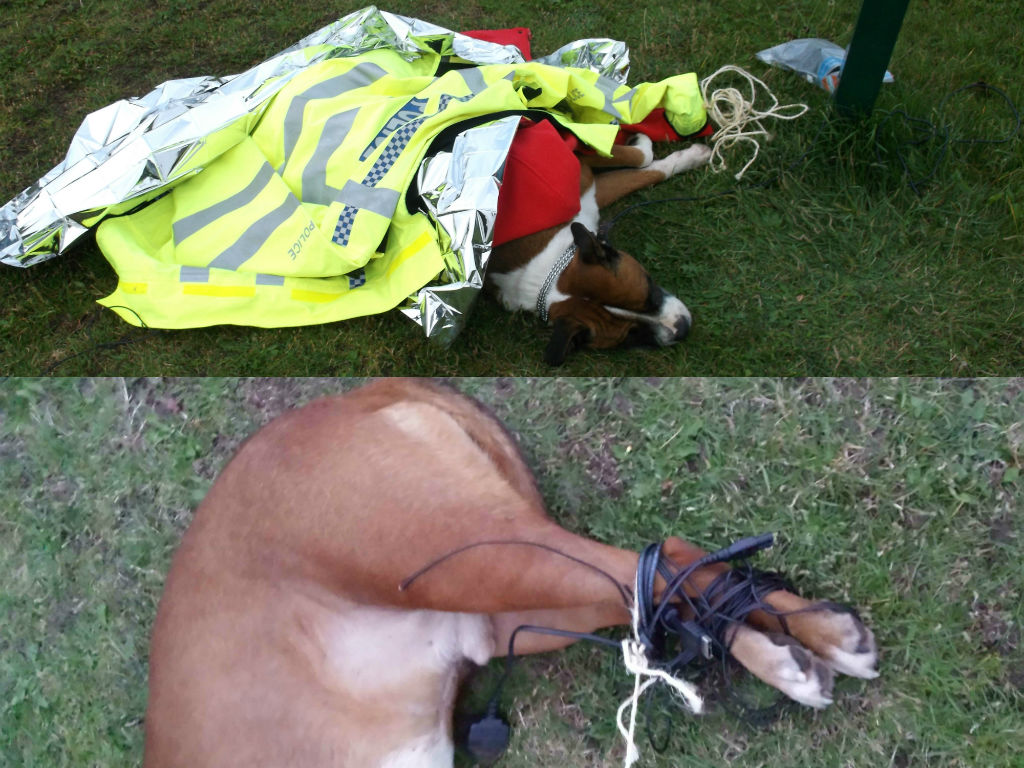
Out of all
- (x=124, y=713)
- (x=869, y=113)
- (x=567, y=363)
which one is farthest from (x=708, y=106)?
(x=124, y=713)

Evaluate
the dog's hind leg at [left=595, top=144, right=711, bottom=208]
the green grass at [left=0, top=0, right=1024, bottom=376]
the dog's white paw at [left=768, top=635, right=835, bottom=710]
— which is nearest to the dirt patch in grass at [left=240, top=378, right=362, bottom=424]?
the green grass at [left=0, top=0, right=1024, bottom=376]

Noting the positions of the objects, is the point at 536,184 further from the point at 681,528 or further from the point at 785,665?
the point at 785,665

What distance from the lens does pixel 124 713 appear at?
7.49 ft

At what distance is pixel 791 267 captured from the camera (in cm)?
331

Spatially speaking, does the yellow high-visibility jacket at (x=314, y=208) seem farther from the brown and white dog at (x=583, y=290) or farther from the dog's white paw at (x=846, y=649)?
the dog's white paw at (x=846, y=649)

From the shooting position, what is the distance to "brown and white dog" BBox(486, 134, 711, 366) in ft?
10.6

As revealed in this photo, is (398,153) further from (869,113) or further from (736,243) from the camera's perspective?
(869,113)

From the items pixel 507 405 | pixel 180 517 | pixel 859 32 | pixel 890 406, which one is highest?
pixel 859 32

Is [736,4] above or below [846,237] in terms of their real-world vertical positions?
above

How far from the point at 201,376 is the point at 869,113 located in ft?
10.3

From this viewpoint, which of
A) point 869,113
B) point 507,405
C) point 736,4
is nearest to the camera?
point 507,405

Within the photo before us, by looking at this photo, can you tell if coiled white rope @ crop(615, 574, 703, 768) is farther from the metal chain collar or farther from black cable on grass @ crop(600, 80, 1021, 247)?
black cable on grass @ crop(600, 80, 1021, 247)

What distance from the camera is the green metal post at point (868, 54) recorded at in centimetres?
308

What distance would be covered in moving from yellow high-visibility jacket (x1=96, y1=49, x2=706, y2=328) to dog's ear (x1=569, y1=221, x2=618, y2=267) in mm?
501
